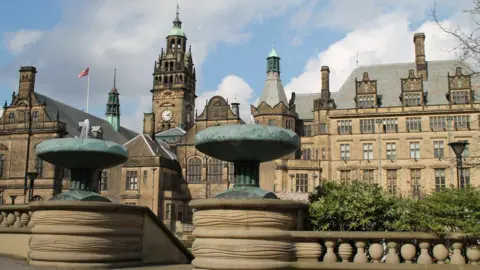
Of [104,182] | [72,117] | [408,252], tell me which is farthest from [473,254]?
[72,117]

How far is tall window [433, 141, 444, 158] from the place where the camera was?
150 feet

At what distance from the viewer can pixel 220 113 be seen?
52.1 m

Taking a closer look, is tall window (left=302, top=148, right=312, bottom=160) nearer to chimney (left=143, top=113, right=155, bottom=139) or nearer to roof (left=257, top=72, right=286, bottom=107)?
roof (left=257, top=72, right=286, bottom=107)

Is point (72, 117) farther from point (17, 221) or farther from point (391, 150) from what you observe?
point (17, 221)

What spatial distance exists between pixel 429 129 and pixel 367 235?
4049 cm

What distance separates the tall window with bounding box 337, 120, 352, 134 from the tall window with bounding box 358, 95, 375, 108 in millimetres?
2030

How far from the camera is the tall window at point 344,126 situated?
48250 mm

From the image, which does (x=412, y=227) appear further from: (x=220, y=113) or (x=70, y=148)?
(x=220, y=113)

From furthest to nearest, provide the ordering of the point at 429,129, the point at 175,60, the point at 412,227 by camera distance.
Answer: the point at 175,60
the point at 429,129
the point at 412,227

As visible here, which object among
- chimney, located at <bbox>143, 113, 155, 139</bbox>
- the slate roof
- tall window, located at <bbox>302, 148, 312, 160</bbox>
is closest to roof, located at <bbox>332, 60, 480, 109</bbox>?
the slate roof

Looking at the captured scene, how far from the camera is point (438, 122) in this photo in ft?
152

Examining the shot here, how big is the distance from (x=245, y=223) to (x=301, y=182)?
128ft

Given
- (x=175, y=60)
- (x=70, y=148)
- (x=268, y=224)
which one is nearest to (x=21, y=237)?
(x=70, y=148)

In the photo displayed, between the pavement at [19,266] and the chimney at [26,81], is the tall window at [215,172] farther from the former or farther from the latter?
the pavement at [19,266]
